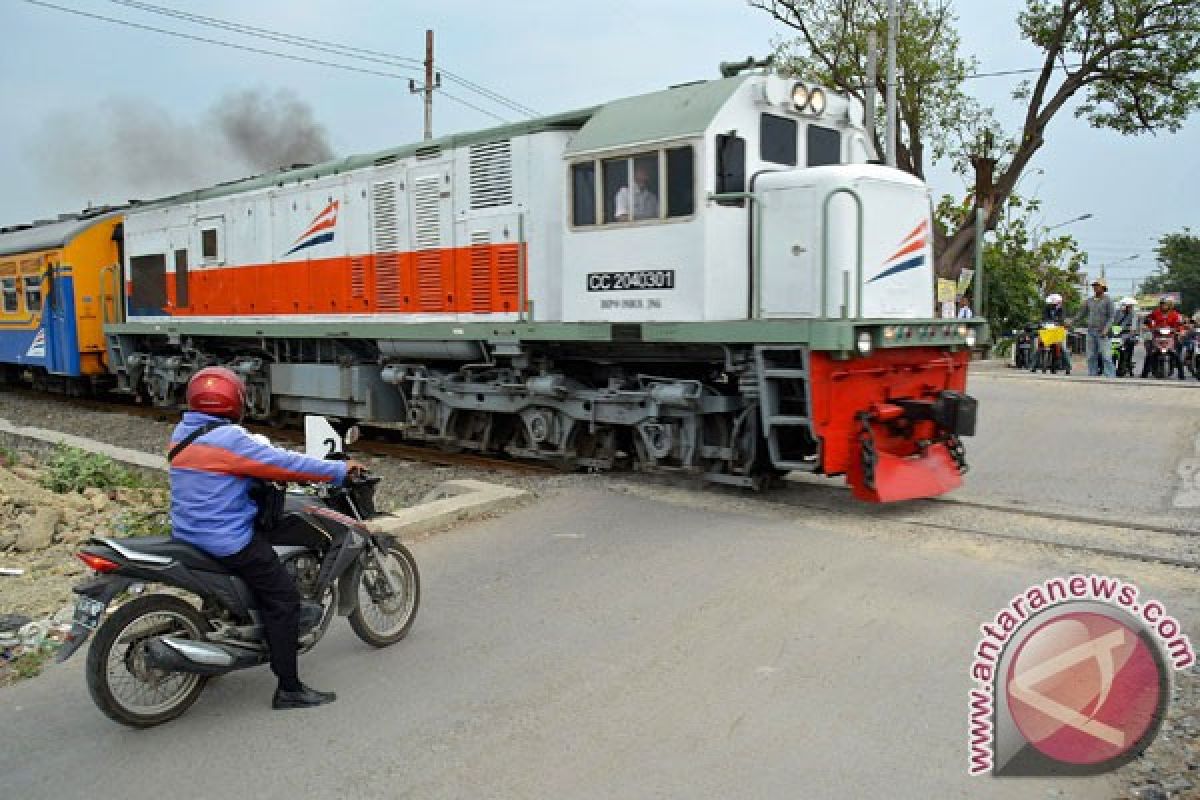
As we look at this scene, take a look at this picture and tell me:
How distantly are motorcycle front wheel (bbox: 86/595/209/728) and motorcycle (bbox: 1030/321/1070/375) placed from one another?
18156 millimetres

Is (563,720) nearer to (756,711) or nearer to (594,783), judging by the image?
(594,783)

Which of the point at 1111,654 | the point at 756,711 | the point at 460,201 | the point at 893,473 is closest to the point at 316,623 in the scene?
the point at 756,711

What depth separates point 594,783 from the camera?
370 cm

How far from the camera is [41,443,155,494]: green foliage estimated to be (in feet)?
32.2

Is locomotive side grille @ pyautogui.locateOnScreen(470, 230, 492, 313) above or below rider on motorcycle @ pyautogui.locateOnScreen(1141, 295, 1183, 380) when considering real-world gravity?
above

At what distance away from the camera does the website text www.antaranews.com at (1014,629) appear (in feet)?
12.6

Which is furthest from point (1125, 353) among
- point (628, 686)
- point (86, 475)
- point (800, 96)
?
point (86, 475)

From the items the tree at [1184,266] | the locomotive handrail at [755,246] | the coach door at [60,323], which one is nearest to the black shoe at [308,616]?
the locomotive handrail at [755,246]

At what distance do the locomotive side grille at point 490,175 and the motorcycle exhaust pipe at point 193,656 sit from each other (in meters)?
6.53

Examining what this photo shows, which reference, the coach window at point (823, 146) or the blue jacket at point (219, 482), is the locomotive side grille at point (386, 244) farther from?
the blue jacket at point (219, 482)

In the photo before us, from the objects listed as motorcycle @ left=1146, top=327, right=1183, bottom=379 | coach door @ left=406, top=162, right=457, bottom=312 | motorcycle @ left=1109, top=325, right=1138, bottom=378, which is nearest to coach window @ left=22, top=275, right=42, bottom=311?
coach door @ left=406, top=162, right=457, bottom=312

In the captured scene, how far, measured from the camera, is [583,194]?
915cm

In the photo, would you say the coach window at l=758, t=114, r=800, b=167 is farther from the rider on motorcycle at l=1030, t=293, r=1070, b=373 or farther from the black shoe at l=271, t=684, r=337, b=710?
the rider on motorcycle at l=1030, t=293, r=1070, b=373

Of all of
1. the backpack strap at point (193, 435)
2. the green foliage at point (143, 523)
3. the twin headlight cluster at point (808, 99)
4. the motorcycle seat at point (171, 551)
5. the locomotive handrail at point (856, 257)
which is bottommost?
the green foliage at point (143, 523)
